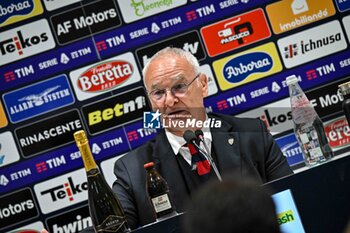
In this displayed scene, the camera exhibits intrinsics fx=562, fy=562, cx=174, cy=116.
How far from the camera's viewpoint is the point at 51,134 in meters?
4.06

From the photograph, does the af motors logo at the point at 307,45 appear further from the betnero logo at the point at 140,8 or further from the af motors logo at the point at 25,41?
the af motors logo at the point at 25,41

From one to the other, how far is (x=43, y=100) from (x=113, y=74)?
1.78ft

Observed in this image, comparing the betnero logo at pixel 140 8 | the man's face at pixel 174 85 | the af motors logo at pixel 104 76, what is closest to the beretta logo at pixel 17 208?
the af motors logo at pixel 104 76

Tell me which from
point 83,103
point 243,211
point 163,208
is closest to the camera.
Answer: point 243,211

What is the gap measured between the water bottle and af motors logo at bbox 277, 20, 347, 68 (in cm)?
167

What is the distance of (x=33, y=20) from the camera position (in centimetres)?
411

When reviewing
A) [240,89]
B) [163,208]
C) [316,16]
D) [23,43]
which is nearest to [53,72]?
[23,43]

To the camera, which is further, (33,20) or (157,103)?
(33,20)

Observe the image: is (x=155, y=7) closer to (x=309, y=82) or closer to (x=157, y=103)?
(x=309, y=82)

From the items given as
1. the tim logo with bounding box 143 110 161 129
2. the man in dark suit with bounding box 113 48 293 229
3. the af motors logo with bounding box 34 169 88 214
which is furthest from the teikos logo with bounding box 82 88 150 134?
the tim logo with bounding box 143 110 161 129

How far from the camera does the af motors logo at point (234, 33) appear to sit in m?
4.10

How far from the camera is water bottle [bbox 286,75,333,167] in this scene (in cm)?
219

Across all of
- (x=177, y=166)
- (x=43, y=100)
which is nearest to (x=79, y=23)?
(x=43, y=100)

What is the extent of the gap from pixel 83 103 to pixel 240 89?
1.14m
